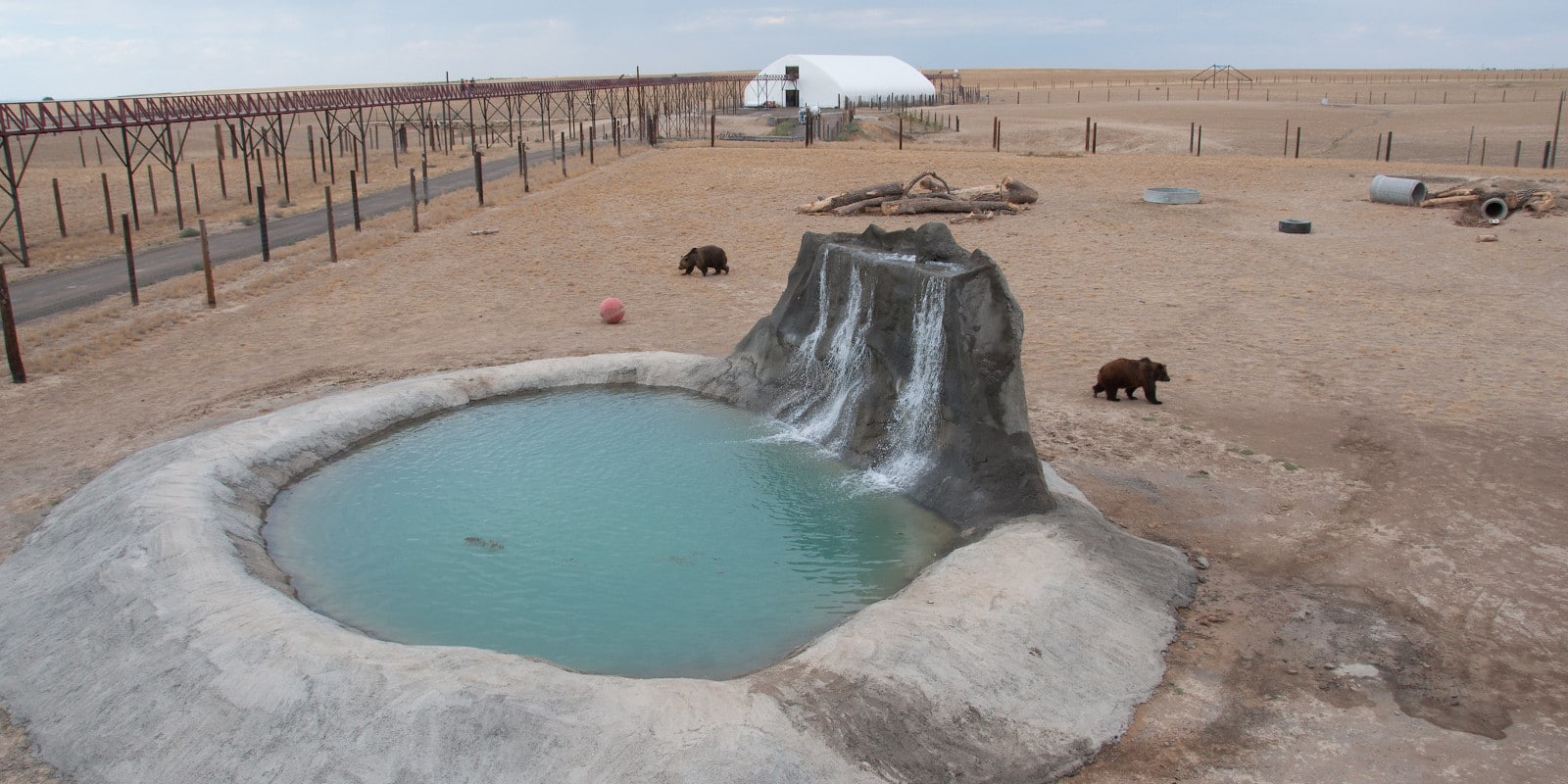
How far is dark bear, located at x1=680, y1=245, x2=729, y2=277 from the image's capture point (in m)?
18.5

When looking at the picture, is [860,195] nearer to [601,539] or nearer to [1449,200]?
[1449,200]

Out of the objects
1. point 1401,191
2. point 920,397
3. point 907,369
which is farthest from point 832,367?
point 1401,191

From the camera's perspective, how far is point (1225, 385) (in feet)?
39.8

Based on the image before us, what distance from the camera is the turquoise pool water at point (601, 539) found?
22.6 feet

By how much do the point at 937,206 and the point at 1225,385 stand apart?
40.6 feet

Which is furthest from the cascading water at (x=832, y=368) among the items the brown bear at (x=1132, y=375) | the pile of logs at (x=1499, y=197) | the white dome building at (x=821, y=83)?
the white dome building at (x=821, y=83)

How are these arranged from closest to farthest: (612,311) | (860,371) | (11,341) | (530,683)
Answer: (530,683) → (860,371) → (11,341) → (612,311)

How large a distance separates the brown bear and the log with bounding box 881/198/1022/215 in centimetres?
1241

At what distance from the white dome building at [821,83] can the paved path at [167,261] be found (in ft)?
143

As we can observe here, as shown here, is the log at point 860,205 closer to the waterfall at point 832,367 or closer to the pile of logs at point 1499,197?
the pile of logs at point 1499,197

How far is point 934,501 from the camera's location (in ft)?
28.8

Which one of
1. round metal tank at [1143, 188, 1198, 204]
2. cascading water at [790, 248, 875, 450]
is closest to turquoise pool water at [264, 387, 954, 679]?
cascading water at [790, 248, 875, 450]

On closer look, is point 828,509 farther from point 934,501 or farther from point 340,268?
point 340,268

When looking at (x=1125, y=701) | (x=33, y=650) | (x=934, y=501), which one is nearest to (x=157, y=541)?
(x=33, y=650)
